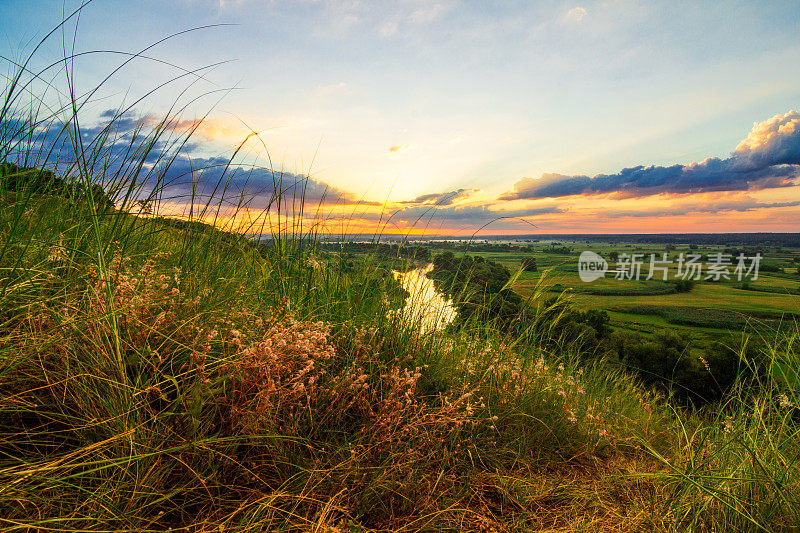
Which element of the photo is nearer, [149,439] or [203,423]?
[149,439]

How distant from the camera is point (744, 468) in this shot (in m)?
2.15

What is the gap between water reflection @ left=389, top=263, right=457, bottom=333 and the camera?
11.4 ft

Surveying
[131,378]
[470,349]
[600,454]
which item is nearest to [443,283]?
[470,349]

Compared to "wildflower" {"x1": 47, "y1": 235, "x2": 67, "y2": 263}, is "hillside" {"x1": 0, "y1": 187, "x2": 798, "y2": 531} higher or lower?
lower

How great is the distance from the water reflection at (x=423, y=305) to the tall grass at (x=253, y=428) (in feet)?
0.71

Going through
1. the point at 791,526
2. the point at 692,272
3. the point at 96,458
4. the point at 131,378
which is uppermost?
the point at 131,378

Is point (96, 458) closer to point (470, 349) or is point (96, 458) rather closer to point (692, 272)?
point (470, 349)

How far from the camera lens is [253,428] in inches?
74.7

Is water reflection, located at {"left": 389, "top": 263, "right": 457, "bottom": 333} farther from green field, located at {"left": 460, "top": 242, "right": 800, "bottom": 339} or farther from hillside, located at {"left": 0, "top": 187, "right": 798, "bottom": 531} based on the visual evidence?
green field, located at {"left": 460, "top": 242, "right": 800, "bottom": 339}

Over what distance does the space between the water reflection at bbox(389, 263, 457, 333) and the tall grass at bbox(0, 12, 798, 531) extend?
0.71ft

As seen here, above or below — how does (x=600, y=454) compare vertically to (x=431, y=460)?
below

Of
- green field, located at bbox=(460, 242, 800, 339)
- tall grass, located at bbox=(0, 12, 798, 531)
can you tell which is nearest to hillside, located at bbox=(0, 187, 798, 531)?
tall grass, located at bbox=(0, 12, 798, 531)

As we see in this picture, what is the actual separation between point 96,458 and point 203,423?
41 centimetres

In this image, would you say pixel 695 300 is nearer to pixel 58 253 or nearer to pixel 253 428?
pixel 253 428
